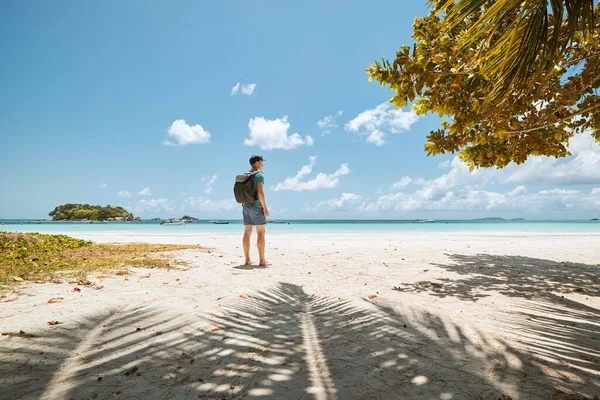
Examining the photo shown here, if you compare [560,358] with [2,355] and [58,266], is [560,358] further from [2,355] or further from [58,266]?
[58,266]

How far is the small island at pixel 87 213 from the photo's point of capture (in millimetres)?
105062

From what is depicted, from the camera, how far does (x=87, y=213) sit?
104 meters

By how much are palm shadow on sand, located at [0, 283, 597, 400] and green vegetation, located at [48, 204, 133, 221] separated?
12384cm

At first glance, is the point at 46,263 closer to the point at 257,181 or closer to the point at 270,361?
the point at 257,181

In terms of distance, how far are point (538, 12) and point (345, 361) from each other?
317cm

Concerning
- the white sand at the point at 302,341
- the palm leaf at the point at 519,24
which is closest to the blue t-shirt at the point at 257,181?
the white sand at the point at 302,341

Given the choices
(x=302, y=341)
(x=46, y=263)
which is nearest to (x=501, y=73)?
(x=302, y=341)

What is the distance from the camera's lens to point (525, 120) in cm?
654

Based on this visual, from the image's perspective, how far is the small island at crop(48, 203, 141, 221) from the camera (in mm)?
105062

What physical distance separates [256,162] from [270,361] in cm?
540

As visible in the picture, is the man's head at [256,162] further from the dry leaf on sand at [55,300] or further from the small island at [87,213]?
the small island at [87,213]

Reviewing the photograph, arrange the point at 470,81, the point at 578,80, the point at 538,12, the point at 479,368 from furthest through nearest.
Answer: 1. the point at 578,80
2. the point at 470,81
3. the point at 479,368
4. the point at 538,12

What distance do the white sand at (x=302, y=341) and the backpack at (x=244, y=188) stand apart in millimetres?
2264

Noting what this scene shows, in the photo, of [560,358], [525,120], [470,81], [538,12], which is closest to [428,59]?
[470,81]
